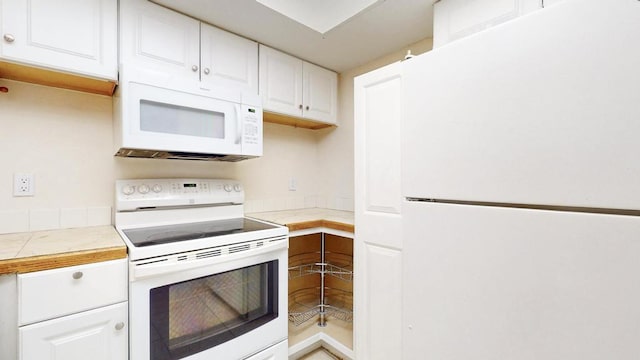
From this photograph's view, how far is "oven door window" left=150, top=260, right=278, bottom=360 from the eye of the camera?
116cm

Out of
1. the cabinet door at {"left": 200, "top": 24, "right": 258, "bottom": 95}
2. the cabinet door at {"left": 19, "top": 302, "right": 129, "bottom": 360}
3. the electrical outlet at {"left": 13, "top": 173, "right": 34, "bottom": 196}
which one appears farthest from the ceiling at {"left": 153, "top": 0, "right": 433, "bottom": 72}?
the cabinet door at {"left": 19, "top": 302, "right": 129, "bottom": 360}

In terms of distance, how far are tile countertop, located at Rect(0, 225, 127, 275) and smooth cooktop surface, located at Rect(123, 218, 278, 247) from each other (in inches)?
3.4

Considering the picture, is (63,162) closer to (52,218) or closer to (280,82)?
(52,218)

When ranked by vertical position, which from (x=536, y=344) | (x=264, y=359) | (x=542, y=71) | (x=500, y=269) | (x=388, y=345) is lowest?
(x=264, y=359)

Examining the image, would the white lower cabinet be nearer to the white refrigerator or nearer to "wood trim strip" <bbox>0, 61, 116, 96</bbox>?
"wood trim strip" <bbox>0, 61, 116, 96</bbox>

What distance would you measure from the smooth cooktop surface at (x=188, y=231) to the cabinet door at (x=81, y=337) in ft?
0.92

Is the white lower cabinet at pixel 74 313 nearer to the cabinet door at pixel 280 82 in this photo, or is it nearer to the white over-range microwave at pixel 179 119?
the white over-range microwave at pixel 179 119

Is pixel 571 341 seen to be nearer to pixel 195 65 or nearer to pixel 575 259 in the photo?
pixel 575 259

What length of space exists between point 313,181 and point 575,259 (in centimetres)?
202

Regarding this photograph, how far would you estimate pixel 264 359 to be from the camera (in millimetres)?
1447

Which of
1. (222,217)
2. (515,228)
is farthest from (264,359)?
(515,228)

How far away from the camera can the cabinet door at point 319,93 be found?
2162 mm

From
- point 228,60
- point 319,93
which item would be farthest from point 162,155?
point 319,93

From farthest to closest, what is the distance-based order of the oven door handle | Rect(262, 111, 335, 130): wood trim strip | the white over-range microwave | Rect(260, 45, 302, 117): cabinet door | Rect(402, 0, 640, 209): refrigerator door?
1. Rect(262, 111, 335, 130): wood trim strip
2. Rect(260, 45, 302, 117): cabinet door
3. the white over-range microwave
4. the oven door handle
5. Rect(402, 0, 640, 209): refrigerator door
